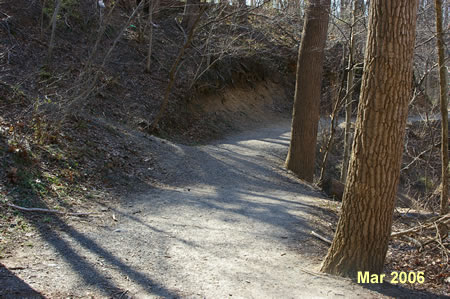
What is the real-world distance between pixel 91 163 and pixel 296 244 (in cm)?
455

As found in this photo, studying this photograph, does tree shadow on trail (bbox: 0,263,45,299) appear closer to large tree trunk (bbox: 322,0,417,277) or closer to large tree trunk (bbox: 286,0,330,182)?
large tree trunk (bbox: 322,0,417,277)

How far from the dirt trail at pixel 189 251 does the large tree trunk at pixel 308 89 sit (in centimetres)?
246

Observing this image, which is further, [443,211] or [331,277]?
[443,211]

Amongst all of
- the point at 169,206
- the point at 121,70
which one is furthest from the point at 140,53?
the point at 169,206

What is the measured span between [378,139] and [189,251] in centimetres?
273

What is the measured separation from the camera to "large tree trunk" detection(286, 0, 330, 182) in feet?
35.9

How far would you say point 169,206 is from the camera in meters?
7.22

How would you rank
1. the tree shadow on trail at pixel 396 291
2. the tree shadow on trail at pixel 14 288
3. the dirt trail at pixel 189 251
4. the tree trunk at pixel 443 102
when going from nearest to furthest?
the tree shadow on trail at pixel 14 288 → the dirt trail at pixel 189 251 → the tree shadow on trail at pixel 396 291 → the tree trunk at pixel 443 102

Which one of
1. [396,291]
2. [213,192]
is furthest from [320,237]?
[213,192]

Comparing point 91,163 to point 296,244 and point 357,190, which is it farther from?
point 357,190

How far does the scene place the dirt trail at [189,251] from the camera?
13.4ft

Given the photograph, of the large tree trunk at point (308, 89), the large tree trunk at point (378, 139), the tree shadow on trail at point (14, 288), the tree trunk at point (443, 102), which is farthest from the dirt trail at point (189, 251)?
the large tree trunk at point (308, 89)

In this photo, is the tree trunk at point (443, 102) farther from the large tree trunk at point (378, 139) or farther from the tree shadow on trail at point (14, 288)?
the tree shadow on trail at point (14, 288)

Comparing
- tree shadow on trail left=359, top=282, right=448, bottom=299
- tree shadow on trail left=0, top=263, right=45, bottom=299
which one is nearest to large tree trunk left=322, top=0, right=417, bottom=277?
tree shadow on trail left=359, top=282, right=448, bottom=299
